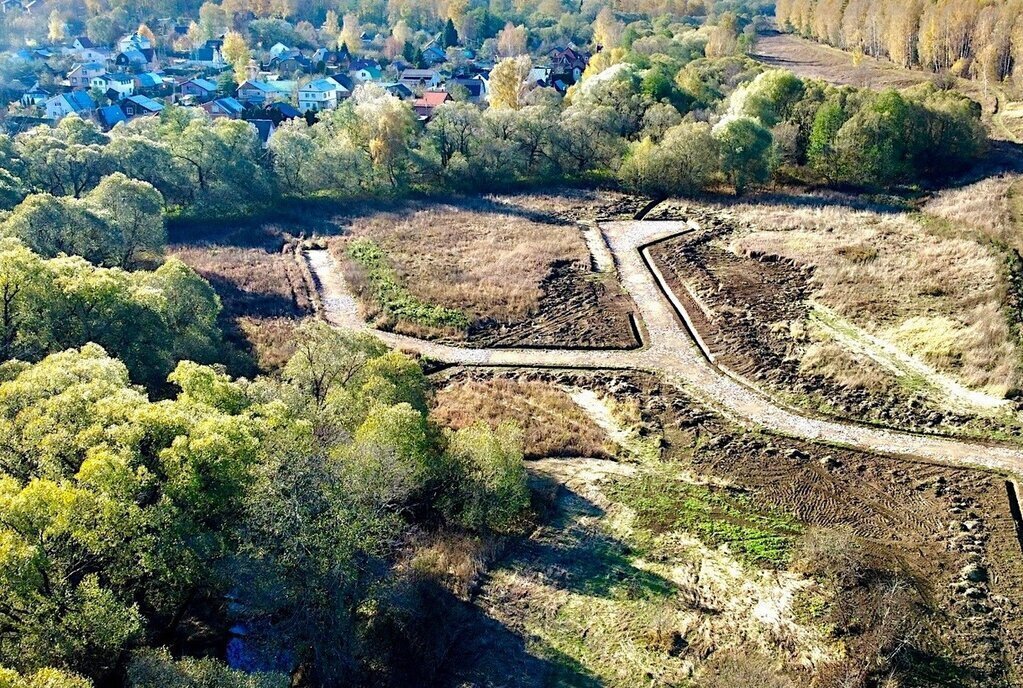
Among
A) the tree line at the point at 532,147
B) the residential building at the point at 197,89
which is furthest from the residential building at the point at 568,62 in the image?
the residential building at the point at 197,89

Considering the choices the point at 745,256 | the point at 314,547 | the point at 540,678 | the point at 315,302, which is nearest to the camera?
the point at 314,547

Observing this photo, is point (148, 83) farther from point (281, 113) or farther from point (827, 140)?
point (827, 140)

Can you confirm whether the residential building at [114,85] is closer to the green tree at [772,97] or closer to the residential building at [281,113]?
the residential building at [281,113]

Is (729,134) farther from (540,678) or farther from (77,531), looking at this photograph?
(77,531)

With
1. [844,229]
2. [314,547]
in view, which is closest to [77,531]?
[314,547]

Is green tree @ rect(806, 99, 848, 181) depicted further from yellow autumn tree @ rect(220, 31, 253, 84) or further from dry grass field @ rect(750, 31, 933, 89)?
yellow autumn tree @ rect(220, 31, 253, 84)

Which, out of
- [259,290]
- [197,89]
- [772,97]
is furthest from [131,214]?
[197,89]
